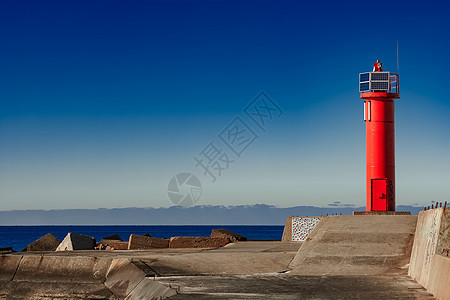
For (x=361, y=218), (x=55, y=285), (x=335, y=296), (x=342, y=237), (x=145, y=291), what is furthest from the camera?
(x=361, y=218)

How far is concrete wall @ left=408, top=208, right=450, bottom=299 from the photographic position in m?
6.63

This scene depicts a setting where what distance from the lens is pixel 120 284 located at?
10305 millimetres

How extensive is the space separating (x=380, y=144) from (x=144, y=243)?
26.1 feet

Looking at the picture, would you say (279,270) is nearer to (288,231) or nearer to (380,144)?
(288,231)

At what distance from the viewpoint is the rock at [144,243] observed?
1574cm

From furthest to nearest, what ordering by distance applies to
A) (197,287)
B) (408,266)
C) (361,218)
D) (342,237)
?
1. (361,218)
2. (342,237)
3. (408,266)
4. (197,287)

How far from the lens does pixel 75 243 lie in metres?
16.6

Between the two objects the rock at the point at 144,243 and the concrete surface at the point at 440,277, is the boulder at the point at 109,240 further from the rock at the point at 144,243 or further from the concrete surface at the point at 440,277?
the concrete surface at the point at 440,277

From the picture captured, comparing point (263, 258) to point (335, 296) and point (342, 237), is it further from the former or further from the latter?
point (335, 296)

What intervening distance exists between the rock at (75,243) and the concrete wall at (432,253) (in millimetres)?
9771

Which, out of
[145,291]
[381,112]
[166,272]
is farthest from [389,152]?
[145,291]

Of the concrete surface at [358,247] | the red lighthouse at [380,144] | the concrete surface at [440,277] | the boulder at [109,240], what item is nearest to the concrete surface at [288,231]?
the red lighthouse at [380,144]

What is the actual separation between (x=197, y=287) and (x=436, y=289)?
3.25 m

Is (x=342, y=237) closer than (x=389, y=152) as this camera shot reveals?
Yes
